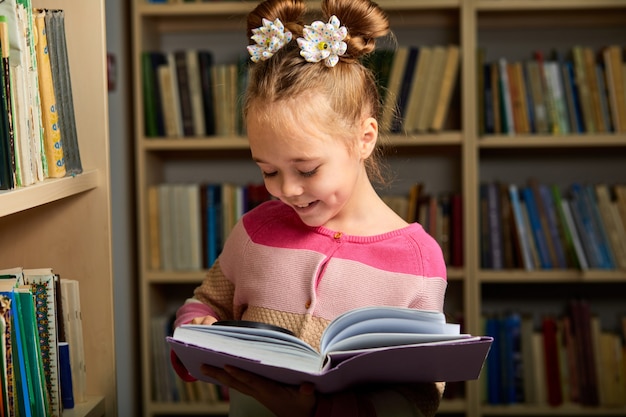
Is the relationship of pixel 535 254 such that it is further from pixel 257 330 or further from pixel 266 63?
pixel 257 330

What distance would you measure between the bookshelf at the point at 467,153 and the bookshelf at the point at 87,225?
48.3 inches

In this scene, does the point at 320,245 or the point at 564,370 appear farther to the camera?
the point at 564,370

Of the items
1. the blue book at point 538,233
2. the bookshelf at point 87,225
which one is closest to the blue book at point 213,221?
the blue book at point 538,233

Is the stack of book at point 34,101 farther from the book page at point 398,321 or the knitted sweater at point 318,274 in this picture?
the book page at point 398,321

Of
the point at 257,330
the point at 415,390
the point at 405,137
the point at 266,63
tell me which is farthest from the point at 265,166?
the point at 405,137

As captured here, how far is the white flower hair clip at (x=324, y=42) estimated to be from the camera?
1150 mm

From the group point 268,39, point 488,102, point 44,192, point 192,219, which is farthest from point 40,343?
point 488,102

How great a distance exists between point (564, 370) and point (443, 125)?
901 mm

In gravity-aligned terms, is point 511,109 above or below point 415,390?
above

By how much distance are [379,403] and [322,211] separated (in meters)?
0.30

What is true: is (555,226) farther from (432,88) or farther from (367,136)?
(367,136)

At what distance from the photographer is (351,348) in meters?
0.94

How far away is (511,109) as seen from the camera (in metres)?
2.53

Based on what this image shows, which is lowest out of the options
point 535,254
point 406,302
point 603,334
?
point 603,334
